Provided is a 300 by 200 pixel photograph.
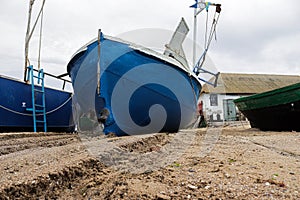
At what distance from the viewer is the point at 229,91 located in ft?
60.5

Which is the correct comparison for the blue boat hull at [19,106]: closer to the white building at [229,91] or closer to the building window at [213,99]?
the white building at [229,91]

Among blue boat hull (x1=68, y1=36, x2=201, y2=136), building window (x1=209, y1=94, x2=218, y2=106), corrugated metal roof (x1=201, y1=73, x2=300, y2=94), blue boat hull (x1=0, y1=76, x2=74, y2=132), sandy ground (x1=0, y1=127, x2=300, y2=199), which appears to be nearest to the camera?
sandy ground (x1=0, y1=127, x2=300, y2=199)

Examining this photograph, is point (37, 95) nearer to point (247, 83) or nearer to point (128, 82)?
point (128, 82)

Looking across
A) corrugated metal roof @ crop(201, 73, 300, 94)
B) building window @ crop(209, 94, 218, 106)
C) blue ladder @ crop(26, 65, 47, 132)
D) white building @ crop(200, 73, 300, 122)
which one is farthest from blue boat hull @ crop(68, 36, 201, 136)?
building window @ crop(209, 94, 218, 106)

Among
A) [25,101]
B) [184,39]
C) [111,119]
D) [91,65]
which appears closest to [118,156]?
[111,119]

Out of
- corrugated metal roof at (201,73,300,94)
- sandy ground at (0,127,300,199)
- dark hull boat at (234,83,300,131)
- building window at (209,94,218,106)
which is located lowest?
sandy ground at (0,127,300,199)

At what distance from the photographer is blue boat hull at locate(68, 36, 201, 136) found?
4301 millimetres

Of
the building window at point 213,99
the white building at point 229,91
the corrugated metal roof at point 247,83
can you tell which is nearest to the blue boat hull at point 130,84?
the white building at point 229,91

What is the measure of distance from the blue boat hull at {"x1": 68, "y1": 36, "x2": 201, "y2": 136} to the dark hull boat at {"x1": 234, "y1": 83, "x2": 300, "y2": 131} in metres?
2.07

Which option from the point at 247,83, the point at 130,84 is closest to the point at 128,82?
the point at 130,84

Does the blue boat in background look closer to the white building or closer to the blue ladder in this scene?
the blue ladder

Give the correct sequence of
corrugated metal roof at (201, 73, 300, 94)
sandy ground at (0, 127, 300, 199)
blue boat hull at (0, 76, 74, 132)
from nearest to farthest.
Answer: sandy ground at (0, 127, 300, 199) → blue boat hull at (0, 76, 74, 132) → corrugated metal roof at (201, 73, 300, 94)

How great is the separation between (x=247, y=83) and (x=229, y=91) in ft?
10.9

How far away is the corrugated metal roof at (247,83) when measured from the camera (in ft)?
60.7
